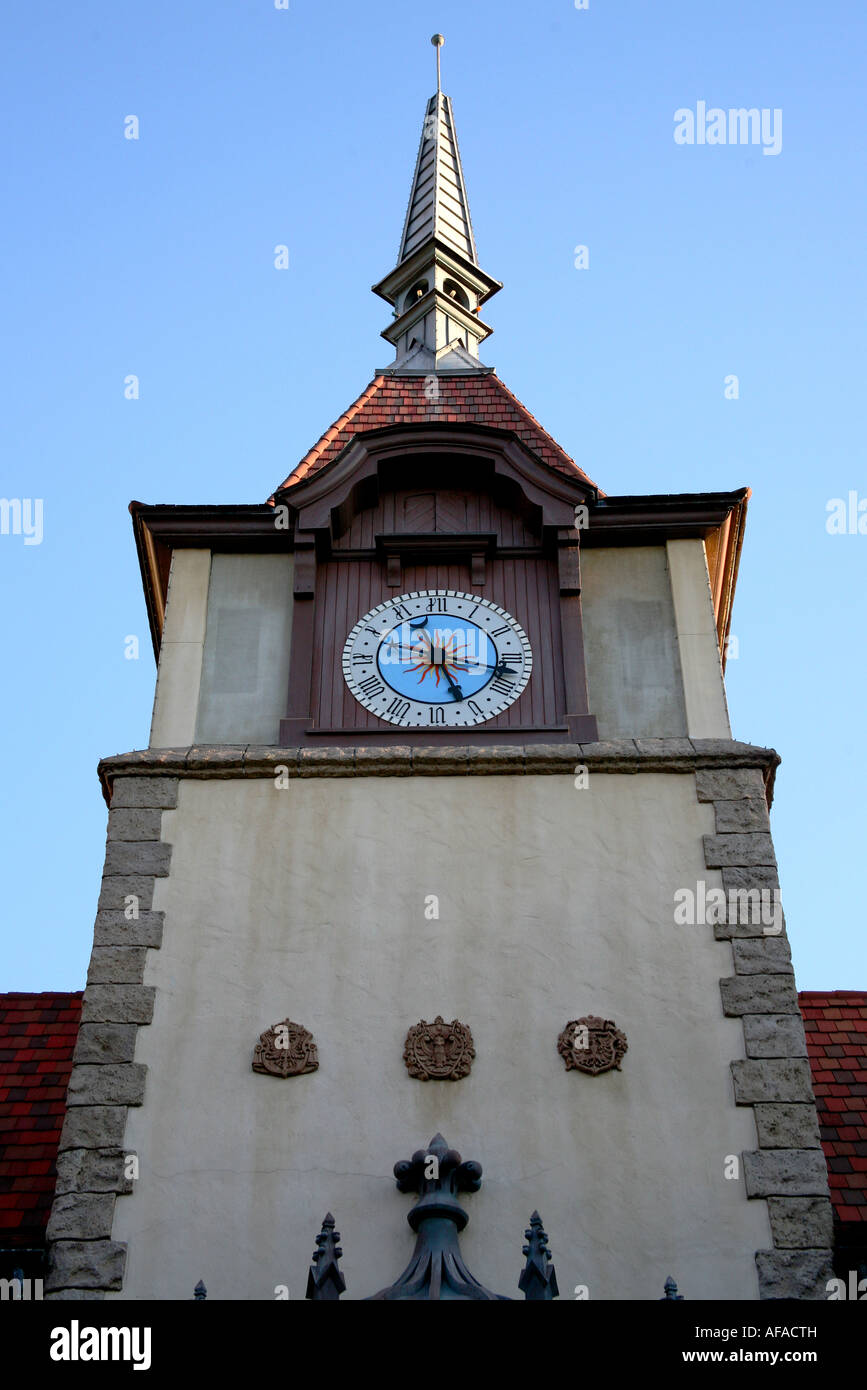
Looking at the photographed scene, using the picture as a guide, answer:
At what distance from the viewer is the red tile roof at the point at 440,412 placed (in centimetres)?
1456

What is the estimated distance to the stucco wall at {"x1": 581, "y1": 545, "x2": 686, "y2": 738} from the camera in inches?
500

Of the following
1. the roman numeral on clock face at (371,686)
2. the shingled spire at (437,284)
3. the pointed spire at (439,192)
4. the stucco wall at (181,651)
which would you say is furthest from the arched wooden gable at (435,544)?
the pointed spire at (439,192)

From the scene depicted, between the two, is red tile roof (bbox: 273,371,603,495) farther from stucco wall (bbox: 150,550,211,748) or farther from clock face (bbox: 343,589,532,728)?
clock face (bbox: 343,589,532,728)

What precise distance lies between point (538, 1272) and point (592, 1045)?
2.14 meters

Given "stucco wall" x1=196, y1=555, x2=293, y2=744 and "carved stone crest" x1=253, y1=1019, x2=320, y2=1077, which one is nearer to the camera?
"carved stone crest" x1=253, y1=1019, x2=320, y2=1077

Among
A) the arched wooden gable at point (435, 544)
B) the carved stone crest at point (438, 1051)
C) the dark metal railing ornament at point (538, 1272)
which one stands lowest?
the dark metal railing ornament at point (538, 1272)

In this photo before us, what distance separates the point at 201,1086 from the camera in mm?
10562

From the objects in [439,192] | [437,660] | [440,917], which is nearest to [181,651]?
[437,660]

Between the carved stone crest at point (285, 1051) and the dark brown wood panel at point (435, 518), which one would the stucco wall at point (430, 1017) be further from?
the dark brown wood panel at point (435, 518)

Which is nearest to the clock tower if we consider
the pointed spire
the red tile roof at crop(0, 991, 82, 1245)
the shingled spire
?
the red tile roof at crop(0, 991, 82, 1245)

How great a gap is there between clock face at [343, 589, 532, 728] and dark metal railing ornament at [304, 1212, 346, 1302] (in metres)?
4.33

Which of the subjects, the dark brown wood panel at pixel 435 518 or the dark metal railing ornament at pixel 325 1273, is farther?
the dark brown wood panel at pixel 435 518

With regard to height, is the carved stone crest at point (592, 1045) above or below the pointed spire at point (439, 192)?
below

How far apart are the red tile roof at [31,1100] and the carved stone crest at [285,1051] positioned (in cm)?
159
